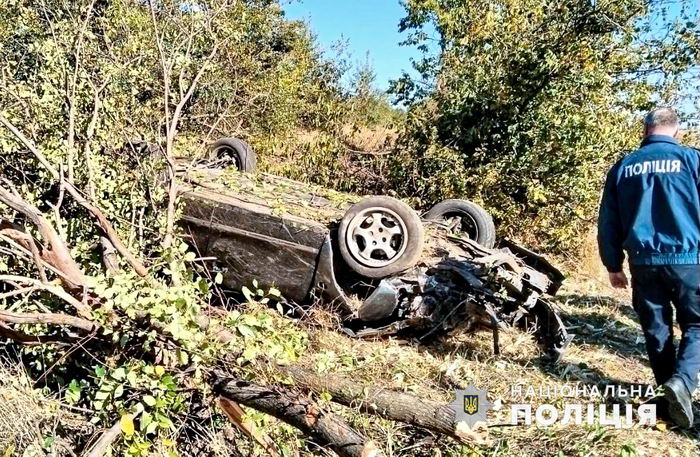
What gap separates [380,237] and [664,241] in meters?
1.93

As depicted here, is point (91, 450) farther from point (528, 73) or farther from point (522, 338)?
point (528, 73)

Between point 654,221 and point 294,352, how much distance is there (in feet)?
7.07

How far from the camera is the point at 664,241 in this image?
3.17 metres

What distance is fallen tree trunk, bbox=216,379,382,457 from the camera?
2.53 metres

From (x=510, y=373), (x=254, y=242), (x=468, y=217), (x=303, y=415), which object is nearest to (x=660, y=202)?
(x=510, y=373)

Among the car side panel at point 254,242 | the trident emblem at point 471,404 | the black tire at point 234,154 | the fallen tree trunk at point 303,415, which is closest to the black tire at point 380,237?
the car side panel at point 254,242

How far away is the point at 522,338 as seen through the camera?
4418 mm

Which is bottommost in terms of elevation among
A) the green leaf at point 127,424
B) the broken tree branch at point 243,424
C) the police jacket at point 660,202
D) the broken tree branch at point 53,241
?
the green leaf at point 127,424

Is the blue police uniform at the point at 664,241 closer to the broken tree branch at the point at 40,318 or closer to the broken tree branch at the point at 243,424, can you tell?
the broken tree branch at the point at 243,424

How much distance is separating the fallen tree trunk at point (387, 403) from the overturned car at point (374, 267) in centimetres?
138

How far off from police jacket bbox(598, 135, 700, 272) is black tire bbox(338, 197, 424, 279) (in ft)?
4.75

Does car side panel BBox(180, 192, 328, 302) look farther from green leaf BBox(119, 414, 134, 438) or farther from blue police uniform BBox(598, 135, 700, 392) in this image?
blue police uniform BBox(598, 135, 700, 392)

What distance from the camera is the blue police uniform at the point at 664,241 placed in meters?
3.13

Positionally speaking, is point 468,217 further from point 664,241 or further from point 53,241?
point 53,241
